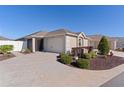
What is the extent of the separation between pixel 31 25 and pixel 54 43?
449 cm

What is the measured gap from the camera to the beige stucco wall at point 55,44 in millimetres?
15387

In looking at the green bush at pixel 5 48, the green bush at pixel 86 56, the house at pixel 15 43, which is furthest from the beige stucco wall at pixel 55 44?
the green bush at pixel 5 48

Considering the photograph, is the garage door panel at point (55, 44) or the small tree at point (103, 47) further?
the small tree at point (103, 47)

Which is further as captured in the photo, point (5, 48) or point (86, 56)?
point (5, 48)

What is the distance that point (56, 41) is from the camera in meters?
16.3

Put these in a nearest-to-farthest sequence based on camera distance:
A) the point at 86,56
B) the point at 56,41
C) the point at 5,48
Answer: the point at 86,56, the point at 5,48, the point at 56,41

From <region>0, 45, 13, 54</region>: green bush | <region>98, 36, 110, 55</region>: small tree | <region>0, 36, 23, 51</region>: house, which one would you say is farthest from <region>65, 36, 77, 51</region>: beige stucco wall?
<region>0, 45, 13, 54</region>: green bush

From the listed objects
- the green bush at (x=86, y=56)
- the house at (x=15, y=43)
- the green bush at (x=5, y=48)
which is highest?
the house at (x=15, y=43)

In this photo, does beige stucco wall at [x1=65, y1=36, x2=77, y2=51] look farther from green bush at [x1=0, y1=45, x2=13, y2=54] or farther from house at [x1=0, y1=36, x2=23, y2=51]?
green bush at [x1=0, y1=45, x2=13, y2=54]

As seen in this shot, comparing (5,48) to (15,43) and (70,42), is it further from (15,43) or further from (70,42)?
(70,42)

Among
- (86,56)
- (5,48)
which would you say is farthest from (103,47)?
(5,48)

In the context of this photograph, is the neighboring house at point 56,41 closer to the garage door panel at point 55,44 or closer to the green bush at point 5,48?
the garage door panel at point 55,44

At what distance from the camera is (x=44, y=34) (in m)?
17.0
